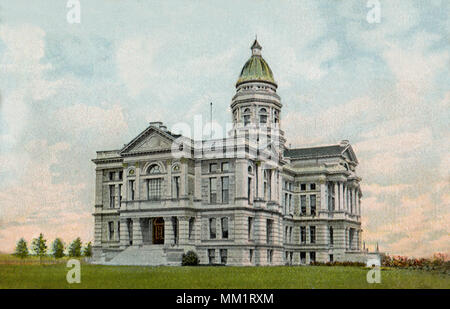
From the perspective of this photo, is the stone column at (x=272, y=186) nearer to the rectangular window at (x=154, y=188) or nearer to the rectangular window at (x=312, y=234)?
the rectangular window at (x=312, y=234)

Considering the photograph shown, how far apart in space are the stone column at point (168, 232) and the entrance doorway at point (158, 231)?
2.68 m

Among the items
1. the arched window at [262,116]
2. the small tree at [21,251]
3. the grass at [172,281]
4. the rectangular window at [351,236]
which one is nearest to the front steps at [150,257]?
the small tree at [21,251]

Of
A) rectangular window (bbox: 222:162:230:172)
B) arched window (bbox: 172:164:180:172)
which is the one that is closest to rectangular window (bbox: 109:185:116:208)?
arched window (bbox: 172:164:180:172)

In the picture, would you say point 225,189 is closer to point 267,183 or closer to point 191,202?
point 191,202

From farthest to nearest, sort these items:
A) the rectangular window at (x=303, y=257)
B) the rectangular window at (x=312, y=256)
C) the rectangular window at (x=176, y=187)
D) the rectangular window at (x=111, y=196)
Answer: the rectangular window at (x=303, y=257), the rectangular window at (x=312, y=256), the rectangular window at (x=111, y=196), the rectangular window at (x=176, y=187)

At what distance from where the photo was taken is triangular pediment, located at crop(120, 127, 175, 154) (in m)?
69.8

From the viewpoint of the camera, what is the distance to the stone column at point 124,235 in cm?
7238

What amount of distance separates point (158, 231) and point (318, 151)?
94.8ft

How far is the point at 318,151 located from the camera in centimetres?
9038

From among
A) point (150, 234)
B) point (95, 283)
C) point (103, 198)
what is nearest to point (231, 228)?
point (150, 234)

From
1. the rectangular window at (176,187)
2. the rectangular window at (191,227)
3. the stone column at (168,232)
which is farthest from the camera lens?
the rectangular window at (191,227)

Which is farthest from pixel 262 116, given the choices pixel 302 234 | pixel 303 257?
pixel 303 257
